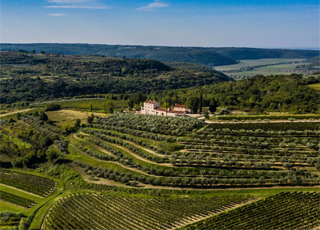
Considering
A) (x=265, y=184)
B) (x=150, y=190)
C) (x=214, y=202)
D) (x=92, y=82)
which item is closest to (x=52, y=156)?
(x=150, y=190)

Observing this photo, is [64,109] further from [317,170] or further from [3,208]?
[317,170]

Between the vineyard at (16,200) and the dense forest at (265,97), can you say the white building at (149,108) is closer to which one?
the dense forest at (265,97)

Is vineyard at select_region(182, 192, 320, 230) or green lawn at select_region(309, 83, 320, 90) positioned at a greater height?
green lawn at select_region(309, 83, 320, 90)

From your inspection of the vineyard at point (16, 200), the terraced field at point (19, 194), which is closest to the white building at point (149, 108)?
the terraced field at point (19, 194)

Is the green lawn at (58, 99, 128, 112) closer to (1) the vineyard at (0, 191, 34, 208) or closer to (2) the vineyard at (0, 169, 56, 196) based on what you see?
(2) the vineyard at (0, 169, 56, 196)

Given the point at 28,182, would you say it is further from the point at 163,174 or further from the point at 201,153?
the point at 201,153

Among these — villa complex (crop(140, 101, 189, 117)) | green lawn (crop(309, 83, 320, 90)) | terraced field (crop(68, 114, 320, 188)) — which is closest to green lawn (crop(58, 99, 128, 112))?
villa complex (crop(140, 101, 189, 117))
